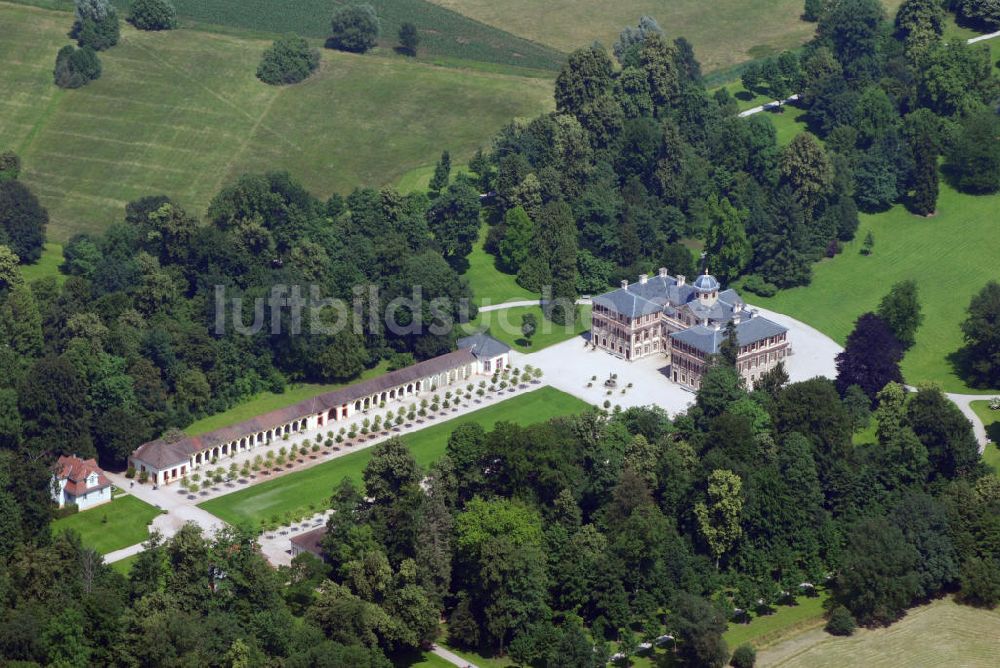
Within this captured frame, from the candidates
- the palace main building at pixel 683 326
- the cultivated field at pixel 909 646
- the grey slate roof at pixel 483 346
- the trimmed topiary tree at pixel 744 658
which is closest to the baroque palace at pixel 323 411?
the grey slate roof at pixel 483 346

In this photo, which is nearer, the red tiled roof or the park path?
the park path

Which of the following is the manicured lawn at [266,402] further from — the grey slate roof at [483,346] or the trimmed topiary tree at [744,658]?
the trimmed topiary tree at [744,658]

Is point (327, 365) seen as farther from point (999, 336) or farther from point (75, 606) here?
point (999, 336)

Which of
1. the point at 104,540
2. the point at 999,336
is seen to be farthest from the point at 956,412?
the point at 104,540

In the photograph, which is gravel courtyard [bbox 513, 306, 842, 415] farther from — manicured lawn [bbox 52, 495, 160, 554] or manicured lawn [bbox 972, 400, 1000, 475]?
manicured lawn [bbox 52, 495, 160, 554]

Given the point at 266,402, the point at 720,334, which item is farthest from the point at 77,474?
the point at 720,334

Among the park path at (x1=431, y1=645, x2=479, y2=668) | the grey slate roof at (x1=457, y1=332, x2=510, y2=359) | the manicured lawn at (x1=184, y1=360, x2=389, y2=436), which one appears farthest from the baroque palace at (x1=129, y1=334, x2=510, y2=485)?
the park path at (x1=431, y1=645, x2=479, y2=668)
